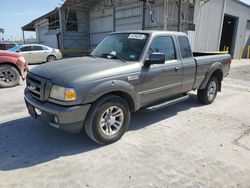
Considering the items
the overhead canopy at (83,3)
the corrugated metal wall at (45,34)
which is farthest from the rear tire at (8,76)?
the corrugated metal wall at (45,34)

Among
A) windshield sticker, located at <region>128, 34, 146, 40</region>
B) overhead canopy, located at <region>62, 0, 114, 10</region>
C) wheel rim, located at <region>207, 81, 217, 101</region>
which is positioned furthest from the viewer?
overhead canopy, located at <region>62, 0, 114, 10</region>

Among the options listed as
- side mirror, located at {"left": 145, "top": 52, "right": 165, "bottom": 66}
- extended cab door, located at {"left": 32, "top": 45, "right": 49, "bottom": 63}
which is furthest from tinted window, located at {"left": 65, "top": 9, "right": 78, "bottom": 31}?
side mirror, located at {"left": 145, "top": 52, "right": 165, "bottom": 66}

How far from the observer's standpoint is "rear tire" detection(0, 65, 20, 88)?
7.43m

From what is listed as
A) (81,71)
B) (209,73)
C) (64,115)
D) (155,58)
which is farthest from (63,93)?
(209,73)

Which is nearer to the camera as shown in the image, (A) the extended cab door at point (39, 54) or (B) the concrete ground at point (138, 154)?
(B) the concrete ground at point (138, 154)

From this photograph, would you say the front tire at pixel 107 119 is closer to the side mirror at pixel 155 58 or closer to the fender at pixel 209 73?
the side mirror at pixel 155 58

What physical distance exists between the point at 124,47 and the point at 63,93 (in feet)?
5.68

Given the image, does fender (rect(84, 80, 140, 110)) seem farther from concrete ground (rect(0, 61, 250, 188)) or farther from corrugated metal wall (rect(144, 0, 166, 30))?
corrugated metal wall (rect(144, 0, 166, 30))

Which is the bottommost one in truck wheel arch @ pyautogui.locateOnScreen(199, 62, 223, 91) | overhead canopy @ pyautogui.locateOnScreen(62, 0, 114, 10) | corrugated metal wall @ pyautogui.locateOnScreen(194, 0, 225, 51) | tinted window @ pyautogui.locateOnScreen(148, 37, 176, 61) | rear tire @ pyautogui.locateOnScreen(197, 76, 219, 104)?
rear tire @ pyautogui.locateOnScreen(197, 76, 219, 104)

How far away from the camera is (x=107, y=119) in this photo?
139 inches

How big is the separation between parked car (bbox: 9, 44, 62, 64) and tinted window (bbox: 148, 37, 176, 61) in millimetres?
12429

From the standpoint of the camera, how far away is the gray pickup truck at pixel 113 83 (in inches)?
120

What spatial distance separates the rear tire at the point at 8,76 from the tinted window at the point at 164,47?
5785 mm

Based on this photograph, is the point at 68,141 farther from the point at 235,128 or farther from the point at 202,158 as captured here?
the point at 235,128
